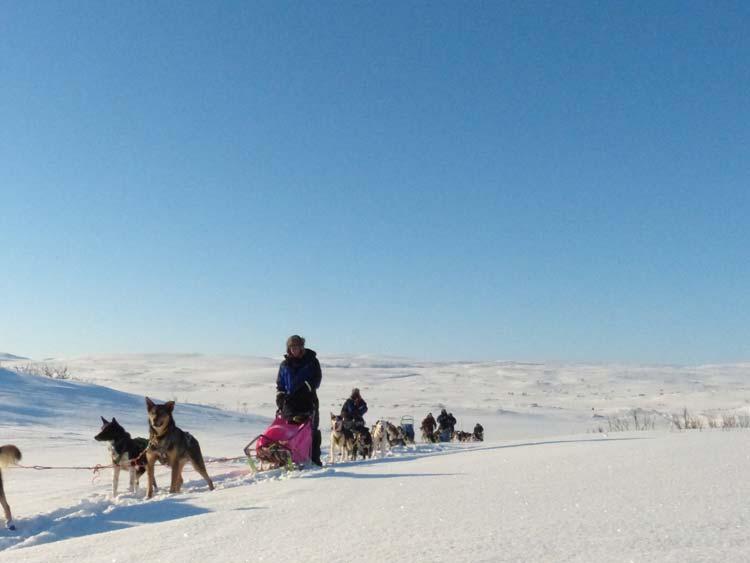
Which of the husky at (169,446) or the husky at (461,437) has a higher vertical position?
the husky at (169,446)

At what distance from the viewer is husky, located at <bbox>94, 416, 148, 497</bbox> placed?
245 inches

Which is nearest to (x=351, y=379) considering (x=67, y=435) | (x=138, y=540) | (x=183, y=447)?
(x=67, y=435)

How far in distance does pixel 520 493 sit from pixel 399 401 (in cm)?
2901

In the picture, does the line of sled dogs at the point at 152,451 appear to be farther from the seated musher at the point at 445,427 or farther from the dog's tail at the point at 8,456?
the seated musher at the point at 445,427

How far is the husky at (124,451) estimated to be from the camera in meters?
6.23

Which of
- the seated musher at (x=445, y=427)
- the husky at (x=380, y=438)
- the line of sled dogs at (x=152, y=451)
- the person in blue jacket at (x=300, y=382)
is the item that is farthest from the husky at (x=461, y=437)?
the line of sled dogs at (x=152, y=451)

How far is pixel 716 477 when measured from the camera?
3.85 m

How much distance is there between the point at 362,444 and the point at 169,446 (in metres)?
4.77

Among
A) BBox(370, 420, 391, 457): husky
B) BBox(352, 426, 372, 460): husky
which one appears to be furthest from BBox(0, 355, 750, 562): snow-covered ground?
BBox(370, 420, 391, 457): husky

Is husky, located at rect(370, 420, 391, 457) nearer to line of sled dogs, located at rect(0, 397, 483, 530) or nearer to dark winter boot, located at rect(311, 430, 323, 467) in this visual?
dark winter boot, located at rect(311, 430, 323, 467)

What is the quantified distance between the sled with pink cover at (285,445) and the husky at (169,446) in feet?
2.83

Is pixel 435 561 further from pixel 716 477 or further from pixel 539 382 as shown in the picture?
pixel 539 382

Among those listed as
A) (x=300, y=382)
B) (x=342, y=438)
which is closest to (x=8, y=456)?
(x=300, y=382)

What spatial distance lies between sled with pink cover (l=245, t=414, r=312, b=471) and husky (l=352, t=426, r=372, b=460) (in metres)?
3.02
